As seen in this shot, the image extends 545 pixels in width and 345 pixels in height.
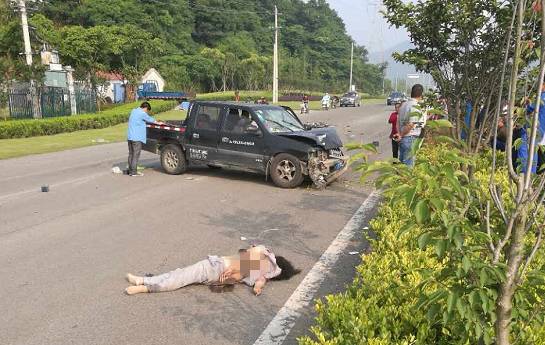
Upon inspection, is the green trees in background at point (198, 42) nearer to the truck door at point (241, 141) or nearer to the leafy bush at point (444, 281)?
the truck door at point (241, 141)

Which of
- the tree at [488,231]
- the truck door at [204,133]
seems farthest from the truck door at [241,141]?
the tree at [488,231]

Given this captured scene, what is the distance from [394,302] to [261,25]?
308 ft

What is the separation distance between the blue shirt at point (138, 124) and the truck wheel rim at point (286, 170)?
326 centimetres

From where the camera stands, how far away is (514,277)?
2096 millimetres

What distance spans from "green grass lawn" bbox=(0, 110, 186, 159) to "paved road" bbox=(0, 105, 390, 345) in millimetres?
4862

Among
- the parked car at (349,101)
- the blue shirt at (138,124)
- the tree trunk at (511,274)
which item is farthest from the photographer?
the parked car at (349,101)

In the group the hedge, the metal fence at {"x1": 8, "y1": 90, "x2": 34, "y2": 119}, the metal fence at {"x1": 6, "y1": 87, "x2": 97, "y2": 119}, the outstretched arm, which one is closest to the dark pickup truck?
the outstretched arm

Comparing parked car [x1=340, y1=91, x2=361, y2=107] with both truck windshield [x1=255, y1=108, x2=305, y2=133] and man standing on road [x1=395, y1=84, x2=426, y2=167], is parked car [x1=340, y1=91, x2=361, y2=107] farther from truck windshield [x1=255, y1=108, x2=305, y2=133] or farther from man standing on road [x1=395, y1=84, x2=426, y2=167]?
man standing on road [x1=395, y1=84, x2=426, y2=167]

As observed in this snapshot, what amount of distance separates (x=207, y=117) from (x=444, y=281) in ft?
27.5

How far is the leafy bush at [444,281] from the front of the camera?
194cm

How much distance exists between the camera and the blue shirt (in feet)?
33.9

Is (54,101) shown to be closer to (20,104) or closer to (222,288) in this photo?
(20,104)

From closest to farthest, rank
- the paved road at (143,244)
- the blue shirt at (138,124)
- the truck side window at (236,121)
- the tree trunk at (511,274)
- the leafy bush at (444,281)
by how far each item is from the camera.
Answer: the leafy bush at (444,281), the tree trunk at (511,274), the paved road at (143,244), the truck side window at (236,121), the blue shirt at (138,124)

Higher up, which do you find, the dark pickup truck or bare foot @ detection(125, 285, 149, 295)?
the dark pickup truck
